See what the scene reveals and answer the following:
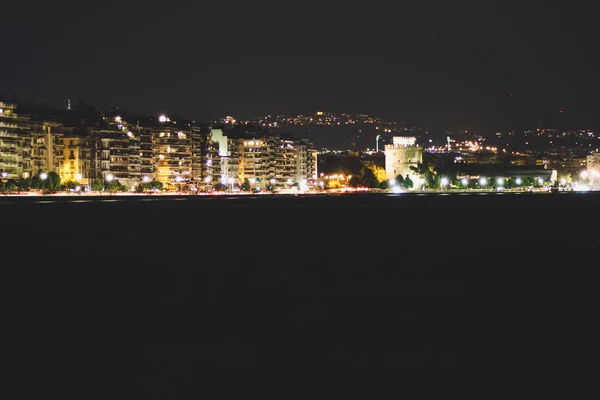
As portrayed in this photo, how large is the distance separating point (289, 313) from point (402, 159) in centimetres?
11370

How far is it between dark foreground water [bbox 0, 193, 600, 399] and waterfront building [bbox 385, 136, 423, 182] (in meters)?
99.1

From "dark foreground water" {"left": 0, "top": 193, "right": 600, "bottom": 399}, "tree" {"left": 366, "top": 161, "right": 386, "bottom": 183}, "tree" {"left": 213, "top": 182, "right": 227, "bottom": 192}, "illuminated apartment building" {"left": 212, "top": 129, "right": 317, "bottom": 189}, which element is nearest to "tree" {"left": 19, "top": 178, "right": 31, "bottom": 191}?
"tree" {"left": 213, "top": 182, "right": 227, "bottom": 192}

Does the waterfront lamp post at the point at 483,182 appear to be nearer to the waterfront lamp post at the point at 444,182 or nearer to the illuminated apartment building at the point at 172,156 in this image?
the waterfront lamp post at the point at 444,182

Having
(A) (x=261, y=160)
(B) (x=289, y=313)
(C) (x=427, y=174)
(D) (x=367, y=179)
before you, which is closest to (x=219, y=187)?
(A) (x=261, y=160)

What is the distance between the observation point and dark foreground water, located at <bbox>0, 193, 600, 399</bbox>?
9.36m

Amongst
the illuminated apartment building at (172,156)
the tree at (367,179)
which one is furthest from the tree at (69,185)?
the tree at (367,179)

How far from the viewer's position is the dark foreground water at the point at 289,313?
368 inches

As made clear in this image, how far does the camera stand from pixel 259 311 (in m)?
13.0

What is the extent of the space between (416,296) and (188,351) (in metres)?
5.42

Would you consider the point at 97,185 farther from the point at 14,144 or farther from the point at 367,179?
the point at 367,179

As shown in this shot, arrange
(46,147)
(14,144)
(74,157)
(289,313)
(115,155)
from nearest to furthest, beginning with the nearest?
(289,313)
(14,144)
(46,147)
(74,157)
(115,155)

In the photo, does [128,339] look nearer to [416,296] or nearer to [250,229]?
[416,296]

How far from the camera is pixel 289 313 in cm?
1284

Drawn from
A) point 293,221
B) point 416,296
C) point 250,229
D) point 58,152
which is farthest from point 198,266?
point 58,152
